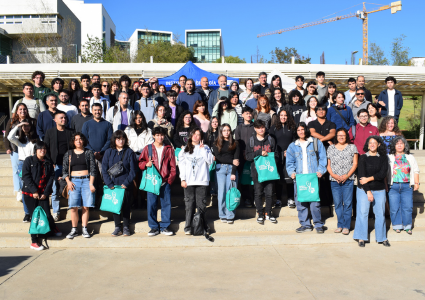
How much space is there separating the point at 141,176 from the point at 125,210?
0.77 metres

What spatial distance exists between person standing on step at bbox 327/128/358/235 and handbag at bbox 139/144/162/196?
10.2ft

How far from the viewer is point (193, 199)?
6211 millimetres

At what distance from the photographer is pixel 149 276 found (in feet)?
15.3

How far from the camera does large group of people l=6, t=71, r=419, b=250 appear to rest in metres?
5.98

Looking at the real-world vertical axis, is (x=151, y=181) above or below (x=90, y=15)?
below

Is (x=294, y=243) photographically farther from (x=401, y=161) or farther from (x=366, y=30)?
(x=366, y=30)

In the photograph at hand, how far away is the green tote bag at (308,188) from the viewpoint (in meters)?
6.16

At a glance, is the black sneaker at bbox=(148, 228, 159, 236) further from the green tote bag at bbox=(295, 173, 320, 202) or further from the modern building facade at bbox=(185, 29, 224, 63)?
the modern building facade at bbox=(185, 29, 224, 63)

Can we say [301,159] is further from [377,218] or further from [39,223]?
[39,223]

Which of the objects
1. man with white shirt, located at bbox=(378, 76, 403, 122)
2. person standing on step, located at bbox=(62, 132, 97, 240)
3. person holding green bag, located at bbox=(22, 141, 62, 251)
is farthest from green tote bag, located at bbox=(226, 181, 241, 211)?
man with white shirt, located at bbox=(378, 76, 403, 122)

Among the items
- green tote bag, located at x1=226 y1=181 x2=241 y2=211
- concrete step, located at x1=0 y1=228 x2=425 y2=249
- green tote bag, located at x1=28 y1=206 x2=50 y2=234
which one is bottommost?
concrete step, located at x1=0 y1=228 x2=425 y2=249

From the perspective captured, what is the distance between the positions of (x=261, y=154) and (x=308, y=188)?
3.42 feet

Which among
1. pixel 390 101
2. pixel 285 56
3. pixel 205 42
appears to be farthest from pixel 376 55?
pixel 205 42

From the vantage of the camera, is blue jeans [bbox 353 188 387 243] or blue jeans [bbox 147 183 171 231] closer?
blue jeans [bbox 353 188 387 243]
